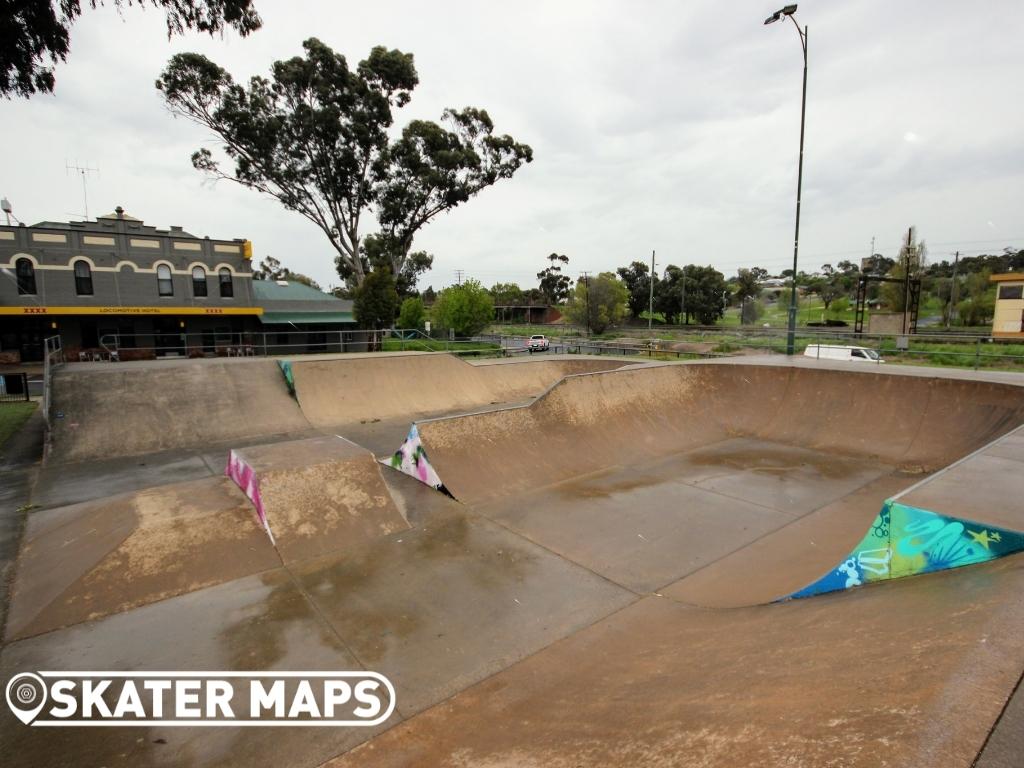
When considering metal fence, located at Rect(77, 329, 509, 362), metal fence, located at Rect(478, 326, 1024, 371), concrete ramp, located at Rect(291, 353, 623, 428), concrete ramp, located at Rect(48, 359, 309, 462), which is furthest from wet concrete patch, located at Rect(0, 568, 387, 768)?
metal fence, located at Rect(77, 329, 509, 362)

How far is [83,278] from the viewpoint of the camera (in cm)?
2188

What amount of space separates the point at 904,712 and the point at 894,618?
1.33 meters

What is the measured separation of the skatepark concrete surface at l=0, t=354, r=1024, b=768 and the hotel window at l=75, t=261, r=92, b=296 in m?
14.2

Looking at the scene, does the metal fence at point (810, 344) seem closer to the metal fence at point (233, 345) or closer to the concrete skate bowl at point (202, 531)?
the metal fence at point (233, 345)

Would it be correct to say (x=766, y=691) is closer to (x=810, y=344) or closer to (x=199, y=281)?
(x=810, y=344)

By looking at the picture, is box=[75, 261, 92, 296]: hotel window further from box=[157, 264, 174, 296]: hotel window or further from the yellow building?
→ the yellow building

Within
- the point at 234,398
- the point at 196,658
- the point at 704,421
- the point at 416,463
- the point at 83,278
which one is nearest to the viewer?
the point at 196,658

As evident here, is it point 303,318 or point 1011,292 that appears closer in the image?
point 303,318

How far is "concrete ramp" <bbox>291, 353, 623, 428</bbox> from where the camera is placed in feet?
43.4

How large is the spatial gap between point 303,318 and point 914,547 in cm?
2653

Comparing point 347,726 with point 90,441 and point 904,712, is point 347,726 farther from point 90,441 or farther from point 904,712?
point 90,441

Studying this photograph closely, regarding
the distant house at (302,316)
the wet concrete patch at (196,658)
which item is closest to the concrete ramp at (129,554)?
the wet concrete patch at (196,658)

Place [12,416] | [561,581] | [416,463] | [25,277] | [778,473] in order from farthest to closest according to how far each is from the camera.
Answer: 1. [25,277]
2. [12,416]
3. [778,473]
4. [416,463]
5. [561,581]

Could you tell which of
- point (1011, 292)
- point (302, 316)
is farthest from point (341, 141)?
point (1011, 292)
